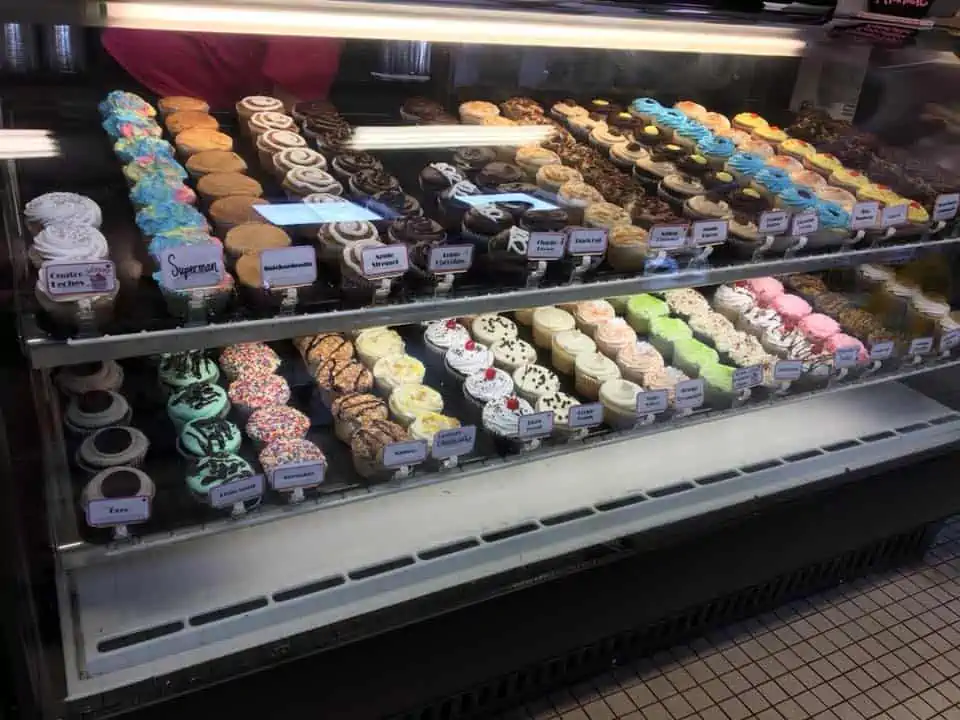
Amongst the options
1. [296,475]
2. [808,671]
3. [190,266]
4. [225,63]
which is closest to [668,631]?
[808,671]

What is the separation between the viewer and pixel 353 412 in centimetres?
218

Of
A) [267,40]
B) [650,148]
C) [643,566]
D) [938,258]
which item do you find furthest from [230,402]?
[938,258]

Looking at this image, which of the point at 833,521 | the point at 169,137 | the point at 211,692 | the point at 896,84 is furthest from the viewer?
the point at 896,84

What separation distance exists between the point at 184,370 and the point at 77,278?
0.68m

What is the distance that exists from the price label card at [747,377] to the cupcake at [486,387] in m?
0.67

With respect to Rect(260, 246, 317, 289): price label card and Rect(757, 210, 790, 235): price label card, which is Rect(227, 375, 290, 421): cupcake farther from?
Rect(757, 210, 790, 235): price label card

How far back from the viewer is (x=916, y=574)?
3031 mm

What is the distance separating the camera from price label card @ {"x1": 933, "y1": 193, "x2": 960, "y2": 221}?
2.75 meters

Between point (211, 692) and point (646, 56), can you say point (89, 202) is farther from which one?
point (646, 56)

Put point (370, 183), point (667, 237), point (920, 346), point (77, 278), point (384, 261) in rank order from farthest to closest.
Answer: point (920, 346) → point (667, 237) → point (370, 183) → point (384, 261) → point (77, 278)

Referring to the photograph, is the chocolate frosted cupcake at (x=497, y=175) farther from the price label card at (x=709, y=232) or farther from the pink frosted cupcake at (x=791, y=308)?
the pink frosted cupcake at (x=791, y=308)

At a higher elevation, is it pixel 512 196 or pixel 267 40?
pixel 267 40

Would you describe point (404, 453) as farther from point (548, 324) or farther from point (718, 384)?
point (718, 384)

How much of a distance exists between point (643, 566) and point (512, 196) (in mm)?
1038
